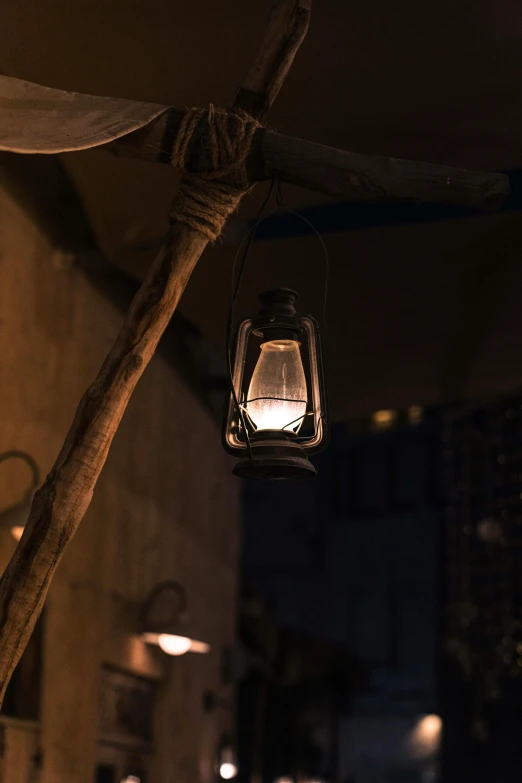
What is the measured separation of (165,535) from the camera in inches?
254

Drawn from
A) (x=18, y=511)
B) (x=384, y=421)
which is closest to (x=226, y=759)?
(x=18, y=511)

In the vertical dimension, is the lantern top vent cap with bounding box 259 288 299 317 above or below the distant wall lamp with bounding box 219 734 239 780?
above

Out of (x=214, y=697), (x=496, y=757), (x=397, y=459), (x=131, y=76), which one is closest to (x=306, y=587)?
(x=397, y=459)

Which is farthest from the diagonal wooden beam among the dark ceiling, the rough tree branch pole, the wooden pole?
the dark ceiling

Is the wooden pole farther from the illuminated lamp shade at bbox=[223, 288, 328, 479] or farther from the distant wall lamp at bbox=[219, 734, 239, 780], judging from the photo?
the distant wall lamp at bbox=[219, 734, 239, 780]

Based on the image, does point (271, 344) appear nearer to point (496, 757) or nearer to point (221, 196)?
point (221, 196)

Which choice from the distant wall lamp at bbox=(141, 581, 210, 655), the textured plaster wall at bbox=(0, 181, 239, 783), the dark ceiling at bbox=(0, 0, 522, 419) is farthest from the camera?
the distant wall lamp at bbox=(141, 581, 210, 655)

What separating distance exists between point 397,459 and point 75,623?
10333mm

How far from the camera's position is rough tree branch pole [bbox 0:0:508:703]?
264 cm

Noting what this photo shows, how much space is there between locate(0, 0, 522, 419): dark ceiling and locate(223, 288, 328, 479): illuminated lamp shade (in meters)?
1.31

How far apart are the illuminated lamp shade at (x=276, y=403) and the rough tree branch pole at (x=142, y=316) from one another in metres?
0.26

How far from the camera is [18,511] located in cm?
402

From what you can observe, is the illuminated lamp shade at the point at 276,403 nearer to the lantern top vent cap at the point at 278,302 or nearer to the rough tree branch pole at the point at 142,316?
the lantern top vent cap at the point at 278,302

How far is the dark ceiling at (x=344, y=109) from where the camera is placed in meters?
3.54
